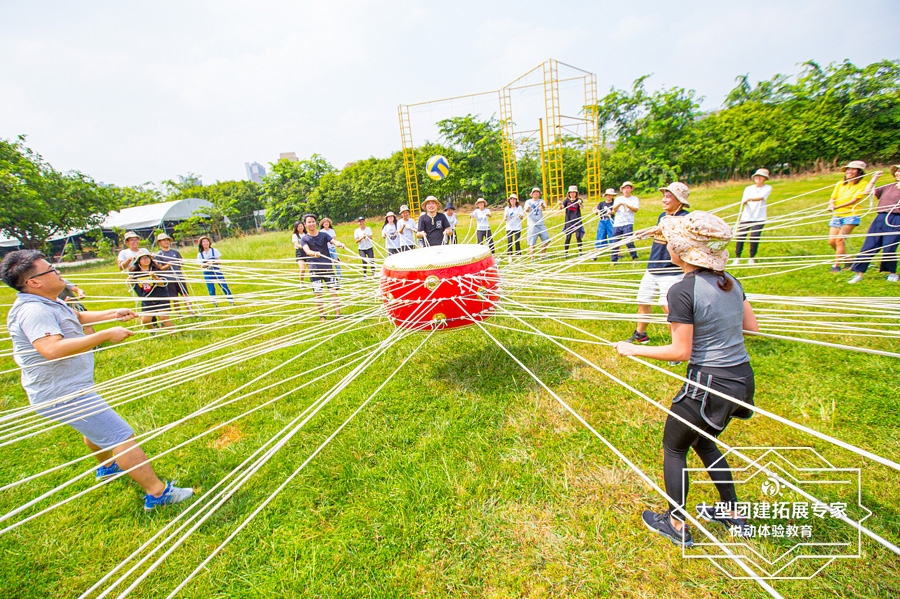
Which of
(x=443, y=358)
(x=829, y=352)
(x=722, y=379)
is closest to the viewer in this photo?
(x=722, y=379)

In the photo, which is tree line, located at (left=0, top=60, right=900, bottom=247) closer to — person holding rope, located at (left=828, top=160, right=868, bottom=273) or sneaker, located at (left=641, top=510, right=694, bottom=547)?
person holding rope, located at (left=828, top=160, right=868, bottom=273)

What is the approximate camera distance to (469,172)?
23109 millimetres

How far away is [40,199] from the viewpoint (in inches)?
771

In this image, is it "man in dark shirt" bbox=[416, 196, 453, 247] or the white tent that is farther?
the white tent

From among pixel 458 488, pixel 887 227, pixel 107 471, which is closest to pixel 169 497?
pixel 107 471

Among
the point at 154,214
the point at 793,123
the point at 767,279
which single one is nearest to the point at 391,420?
the point at 767,279

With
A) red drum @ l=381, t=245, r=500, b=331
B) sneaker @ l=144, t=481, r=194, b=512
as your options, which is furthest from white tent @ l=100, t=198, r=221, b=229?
red drum @ l=381, t=245, r=500, b=331

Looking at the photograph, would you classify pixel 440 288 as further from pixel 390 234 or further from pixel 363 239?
pixel 390 234

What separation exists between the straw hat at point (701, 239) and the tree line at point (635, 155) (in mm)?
16948

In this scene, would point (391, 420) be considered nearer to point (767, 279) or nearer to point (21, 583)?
point (21, 583)

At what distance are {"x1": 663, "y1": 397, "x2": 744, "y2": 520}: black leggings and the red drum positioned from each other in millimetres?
1323

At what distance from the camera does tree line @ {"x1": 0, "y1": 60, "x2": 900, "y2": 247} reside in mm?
19625

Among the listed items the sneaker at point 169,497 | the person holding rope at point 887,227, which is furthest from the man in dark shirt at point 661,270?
the sneaker at point 169,497

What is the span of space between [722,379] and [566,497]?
46.4 inches
